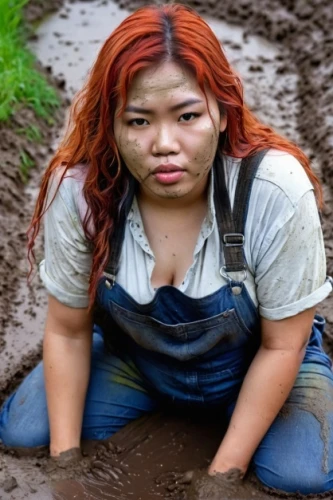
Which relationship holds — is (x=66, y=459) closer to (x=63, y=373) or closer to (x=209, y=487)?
(x=63, y=373)

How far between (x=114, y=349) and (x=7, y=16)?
122 inches

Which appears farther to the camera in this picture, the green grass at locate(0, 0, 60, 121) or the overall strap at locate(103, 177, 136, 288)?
the green grass at locate(0, 0, 60, 121)

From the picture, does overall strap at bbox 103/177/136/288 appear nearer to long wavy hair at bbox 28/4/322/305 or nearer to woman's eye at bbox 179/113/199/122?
long wavy hair at bbox 28/4/322/305

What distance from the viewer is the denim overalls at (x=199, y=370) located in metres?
2.70

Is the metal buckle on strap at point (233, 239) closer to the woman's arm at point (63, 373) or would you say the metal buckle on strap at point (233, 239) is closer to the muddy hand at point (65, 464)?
the woman's arm at point (63, 373)

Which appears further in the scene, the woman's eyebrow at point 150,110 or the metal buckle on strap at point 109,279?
the metal buckle on strap at point 109,279

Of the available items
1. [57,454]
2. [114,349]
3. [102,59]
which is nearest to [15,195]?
[114,349]

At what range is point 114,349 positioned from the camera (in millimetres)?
3191

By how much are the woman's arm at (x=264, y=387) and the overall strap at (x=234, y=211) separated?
20cm

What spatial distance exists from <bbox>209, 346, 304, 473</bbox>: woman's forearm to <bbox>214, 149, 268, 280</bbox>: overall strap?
0.93 ft

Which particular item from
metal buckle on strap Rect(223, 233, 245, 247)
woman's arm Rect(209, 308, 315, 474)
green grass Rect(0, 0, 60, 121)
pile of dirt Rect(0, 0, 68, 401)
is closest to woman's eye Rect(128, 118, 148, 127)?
metal buckle on strap Rect(223, 233, 245, 247)

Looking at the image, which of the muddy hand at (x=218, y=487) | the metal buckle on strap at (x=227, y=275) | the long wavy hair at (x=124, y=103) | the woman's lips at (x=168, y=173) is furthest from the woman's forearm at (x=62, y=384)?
the woman's lips at (x=168, y=173)

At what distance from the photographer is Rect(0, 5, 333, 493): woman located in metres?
2.52

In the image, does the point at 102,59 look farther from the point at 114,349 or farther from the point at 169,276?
the point at 114,349
